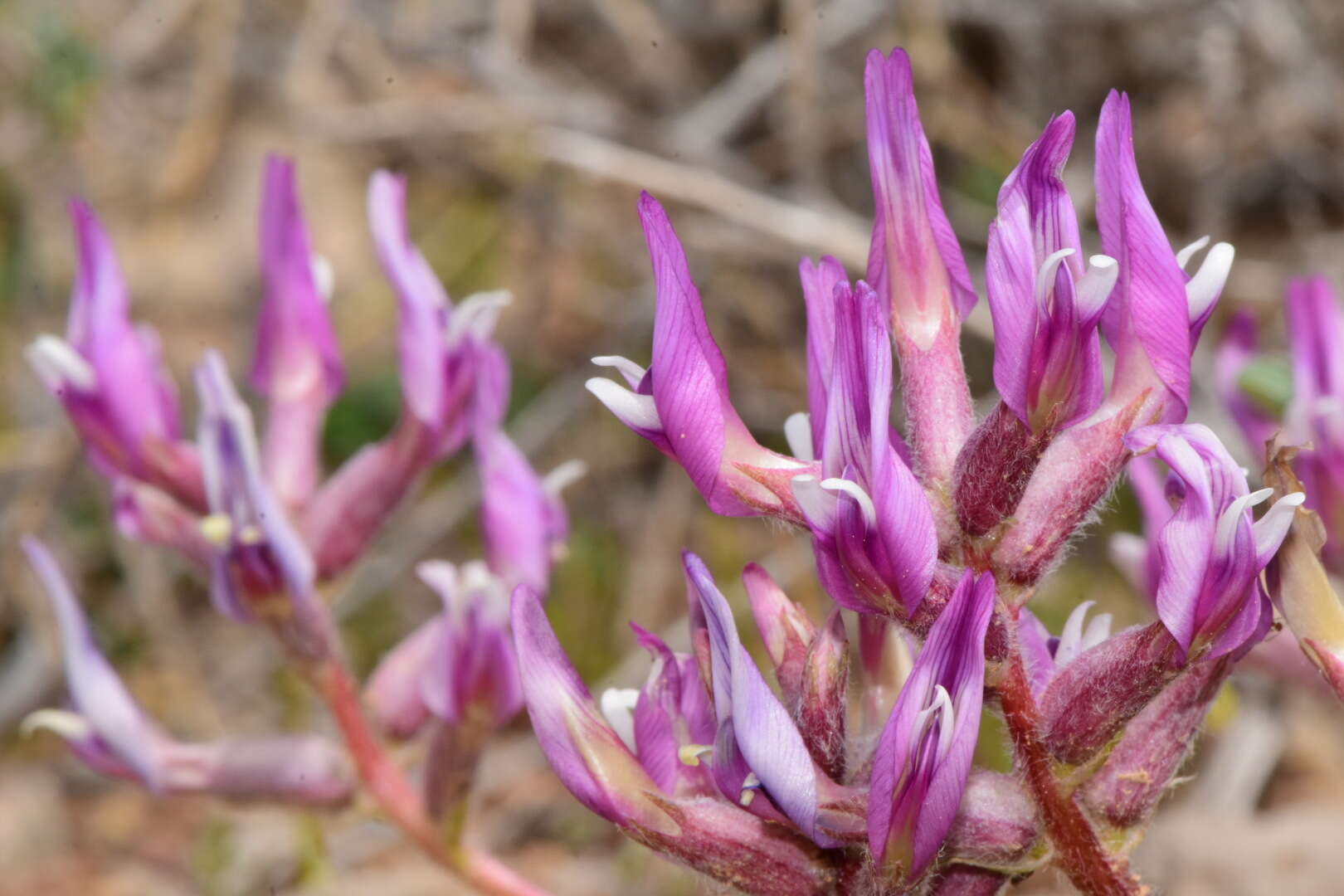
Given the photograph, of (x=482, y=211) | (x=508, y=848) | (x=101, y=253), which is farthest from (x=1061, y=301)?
(x=482, y=211)

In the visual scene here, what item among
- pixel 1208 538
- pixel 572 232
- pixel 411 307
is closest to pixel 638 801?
pixel 1208 538

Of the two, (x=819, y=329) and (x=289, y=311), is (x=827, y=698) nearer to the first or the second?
(x=819, y=329)

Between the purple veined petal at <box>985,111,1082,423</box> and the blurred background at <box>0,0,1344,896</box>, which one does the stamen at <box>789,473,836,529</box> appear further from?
Result: the blurred background at <box>0,0,1344,896</box>

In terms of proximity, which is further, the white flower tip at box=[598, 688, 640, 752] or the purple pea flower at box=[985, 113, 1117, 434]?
the white flower tip at box=[598, 688, 640, 752]

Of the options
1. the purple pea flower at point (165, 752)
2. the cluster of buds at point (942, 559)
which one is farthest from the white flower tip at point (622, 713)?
the purple pea flower at point (165, 752)

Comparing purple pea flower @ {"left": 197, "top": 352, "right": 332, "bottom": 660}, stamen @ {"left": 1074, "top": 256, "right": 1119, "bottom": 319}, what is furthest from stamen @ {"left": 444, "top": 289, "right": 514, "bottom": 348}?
stamen @ {"left": 1074, "top": 256, "right": 1119, "bottom": 319}

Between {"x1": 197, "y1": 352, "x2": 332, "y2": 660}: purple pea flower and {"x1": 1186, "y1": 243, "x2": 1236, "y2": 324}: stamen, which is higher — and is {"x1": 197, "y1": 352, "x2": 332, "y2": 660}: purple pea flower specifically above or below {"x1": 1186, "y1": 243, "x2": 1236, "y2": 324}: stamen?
below

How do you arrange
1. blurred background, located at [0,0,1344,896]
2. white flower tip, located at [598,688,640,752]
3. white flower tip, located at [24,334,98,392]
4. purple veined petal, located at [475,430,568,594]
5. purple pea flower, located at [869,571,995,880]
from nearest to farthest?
purple pea flower, located at [869,571,995,880]
white flower tip, located at [598,688,640,752]
white flower tip, located at [24,334,98,392]
purple veined petal, located at [475,430,568,594]
blurred background, located at [0,0,1344,896]
